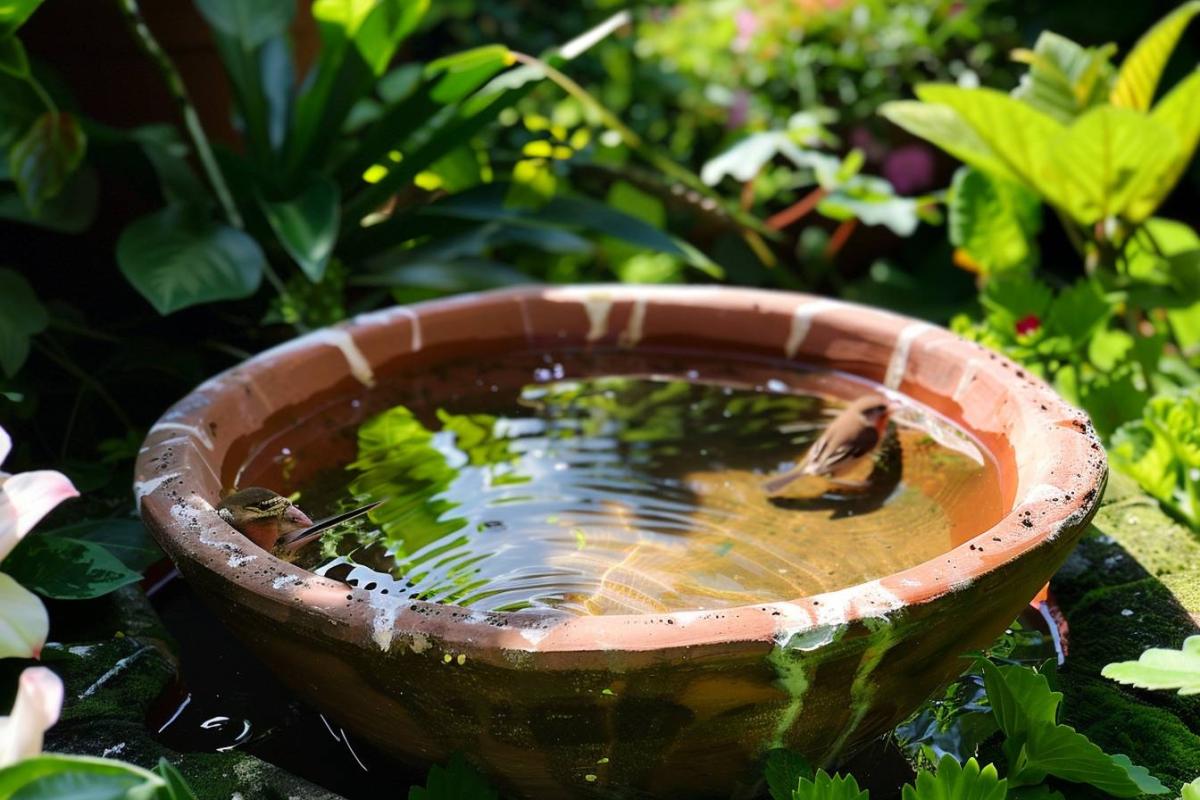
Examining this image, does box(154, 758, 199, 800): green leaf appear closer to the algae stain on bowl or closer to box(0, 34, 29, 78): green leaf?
the algae stain on bowl

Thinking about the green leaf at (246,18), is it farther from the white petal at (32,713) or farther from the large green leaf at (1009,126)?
the white petal at (32,713)

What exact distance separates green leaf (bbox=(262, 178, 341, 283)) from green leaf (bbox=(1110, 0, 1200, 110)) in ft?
6.08

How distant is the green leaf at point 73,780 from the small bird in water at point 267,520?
0.43m

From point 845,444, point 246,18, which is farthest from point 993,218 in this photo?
point 246,18

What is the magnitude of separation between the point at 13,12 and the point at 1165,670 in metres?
2.02

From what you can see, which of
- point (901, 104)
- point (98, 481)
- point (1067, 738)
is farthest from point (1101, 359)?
point (98, 481)

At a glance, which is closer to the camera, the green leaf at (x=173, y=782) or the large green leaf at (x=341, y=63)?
the green leaf at (x=173, y=782)

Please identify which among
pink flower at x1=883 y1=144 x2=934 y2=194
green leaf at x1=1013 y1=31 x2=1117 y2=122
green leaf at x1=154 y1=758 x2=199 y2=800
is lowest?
pink flower at x1=883 y1=144 x2=934 y2=194

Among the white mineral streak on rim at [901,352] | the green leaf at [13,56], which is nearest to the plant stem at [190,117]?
the green leaf at [13,56]

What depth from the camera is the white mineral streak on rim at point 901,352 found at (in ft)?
6.84

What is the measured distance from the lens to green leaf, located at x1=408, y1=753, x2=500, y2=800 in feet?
4.22

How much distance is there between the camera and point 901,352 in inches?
82.5

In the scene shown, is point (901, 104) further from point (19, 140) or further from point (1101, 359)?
point (19, 140)

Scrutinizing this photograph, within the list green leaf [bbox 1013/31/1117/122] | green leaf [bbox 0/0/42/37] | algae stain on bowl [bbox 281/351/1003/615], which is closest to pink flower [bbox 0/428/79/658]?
algae stain on bowl [bbox 281/351/1003/615]
